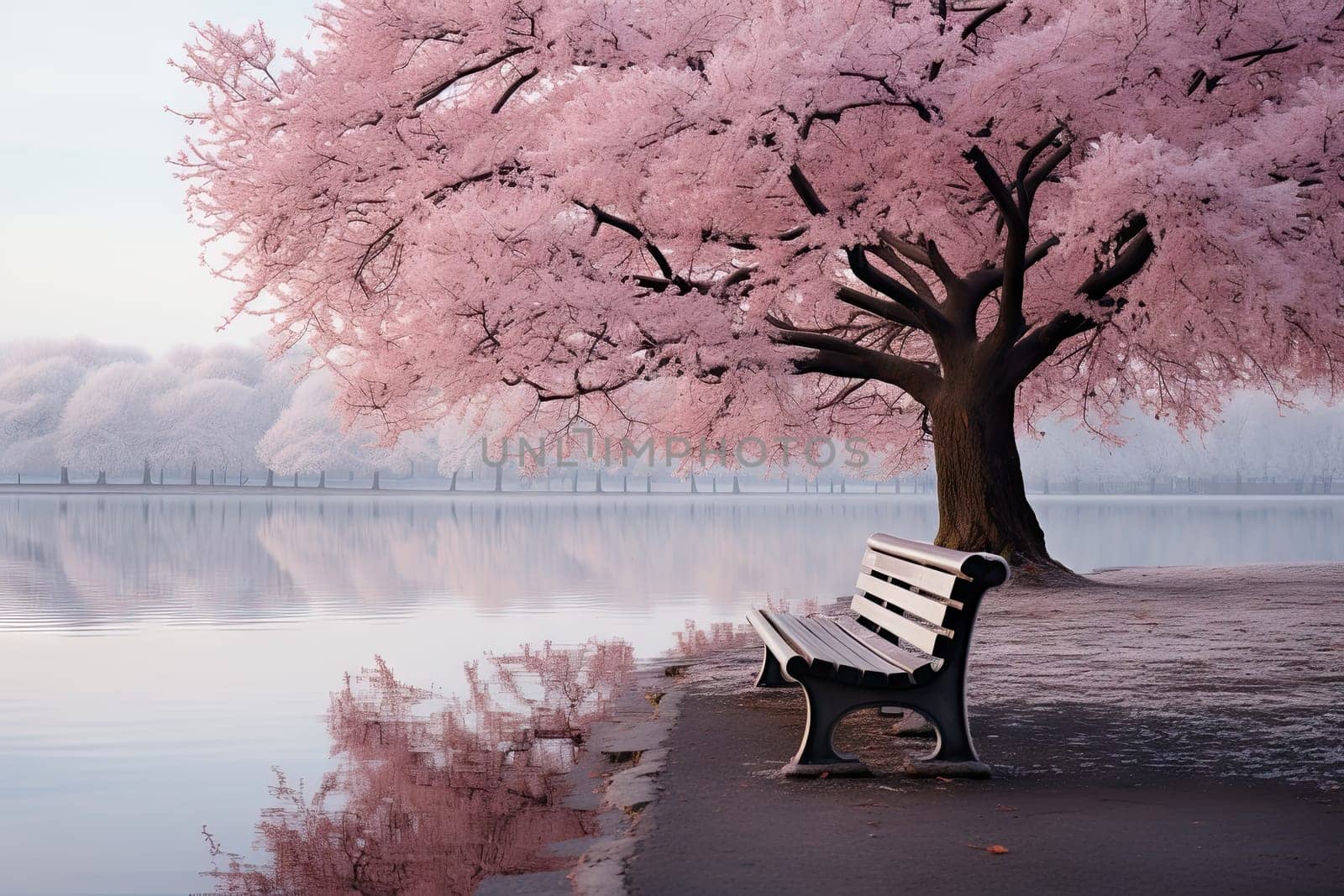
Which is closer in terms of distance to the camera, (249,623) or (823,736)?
(823,736)

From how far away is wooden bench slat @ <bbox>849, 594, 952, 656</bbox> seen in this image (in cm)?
697

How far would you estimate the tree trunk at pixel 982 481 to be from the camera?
19.5m

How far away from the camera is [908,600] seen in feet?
25.4

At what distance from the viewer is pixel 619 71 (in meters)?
18.3

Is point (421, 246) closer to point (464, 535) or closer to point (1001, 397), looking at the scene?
point (1001, 397)

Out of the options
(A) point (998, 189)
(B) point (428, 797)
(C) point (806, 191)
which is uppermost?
(A) point (998, 189)

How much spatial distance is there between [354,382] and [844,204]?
23.4 feet

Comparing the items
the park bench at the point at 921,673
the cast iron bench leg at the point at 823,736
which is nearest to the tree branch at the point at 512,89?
the park bench at the point at 921,673

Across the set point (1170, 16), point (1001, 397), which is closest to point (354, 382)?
point (1001, 397)

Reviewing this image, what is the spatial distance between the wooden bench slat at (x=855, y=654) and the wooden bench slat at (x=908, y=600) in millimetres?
318

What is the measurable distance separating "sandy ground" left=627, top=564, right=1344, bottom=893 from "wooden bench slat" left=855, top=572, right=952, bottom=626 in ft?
2.72

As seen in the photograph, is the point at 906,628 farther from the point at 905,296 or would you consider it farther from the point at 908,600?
the point at 905,296

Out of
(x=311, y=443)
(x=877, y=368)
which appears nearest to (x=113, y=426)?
(x=311, y=443)

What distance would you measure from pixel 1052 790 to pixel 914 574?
1.51m
